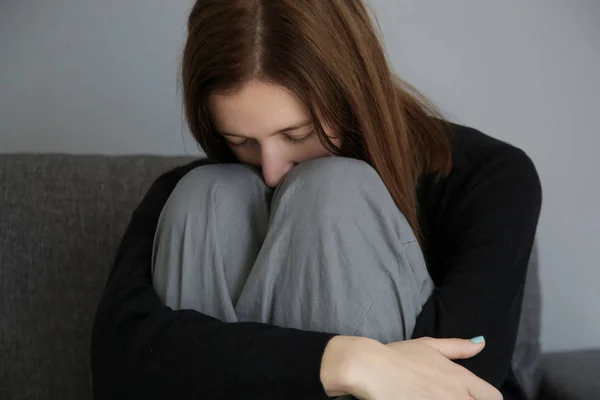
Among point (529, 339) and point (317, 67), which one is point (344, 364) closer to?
point (317, 67)

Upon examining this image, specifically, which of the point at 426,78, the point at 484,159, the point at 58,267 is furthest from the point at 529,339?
the point at 58,267

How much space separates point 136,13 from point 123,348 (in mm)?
802

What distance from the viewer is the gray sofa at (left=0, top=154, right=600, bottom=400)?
1184mm

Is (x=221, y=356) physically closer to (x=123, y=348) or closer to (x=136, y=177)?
(x=123, y=348)

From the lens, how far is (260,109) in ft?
2.92

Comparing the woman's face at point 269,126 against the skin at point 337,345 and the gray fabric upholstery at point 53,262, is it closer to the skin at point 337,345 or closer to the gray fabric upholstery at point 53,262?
the skin at point 337,345

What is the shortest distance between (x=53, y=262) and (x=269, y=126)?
0.52m

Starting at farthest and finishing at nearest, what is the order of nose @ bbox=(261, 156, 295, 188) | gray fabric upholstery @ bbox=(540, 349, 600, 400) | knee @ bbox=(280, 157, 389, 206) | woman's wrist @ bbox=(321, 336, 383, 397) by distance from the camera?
gray fabric upholstery @ bbox=(540, 349, 600, 400), nose @ bbox=(261, 156, 295, 188), knee @ bbox=(280, 157, 389, 206), woman's wrist @ bbox=(321, 336, 383, 397)

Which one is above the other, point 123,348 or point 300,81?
point 300,81

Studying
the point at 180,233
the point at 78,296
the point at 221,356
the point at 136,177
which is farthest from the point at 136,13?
the point at 221,356

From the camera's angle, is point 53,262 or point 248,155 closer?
point 248,155

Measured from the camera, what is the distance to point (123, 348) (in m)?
0.85

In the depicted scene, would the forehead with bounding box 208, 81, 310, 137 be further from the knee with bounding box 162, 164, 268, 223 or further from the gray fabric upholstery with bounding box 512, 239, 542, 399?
the gray fabric upholstery with bounding box 512, 239, 542, 399

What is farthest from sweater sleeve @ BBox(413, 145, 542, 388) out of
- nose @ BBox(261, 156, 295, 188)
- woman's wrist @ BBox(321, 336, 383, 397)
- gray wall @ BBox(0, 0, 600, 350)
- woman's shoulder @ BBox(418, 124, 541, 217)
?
gray wall @ BBox(0, 0, 600, 350)
